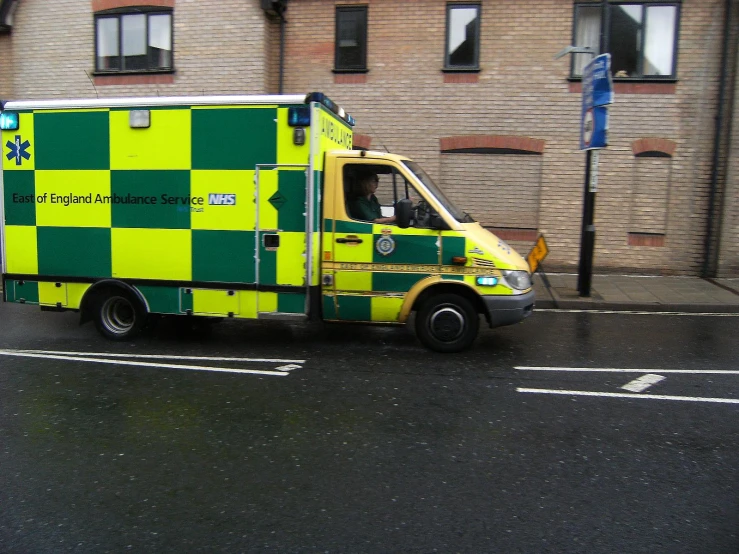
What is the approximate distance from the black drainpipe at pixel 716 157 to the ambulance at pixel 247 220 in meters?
7.52

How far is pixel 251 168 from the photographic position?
698cm

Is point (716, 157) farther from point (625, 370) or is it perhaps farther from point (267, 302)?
point (267, 302)

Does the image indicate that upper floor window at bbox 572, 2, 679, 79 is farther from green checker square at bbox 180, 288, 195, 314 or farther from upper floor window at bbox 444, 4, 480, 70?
green checker square at bbox 180, 288, 195, 314

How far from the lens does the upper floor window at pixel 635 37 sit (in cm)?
1282

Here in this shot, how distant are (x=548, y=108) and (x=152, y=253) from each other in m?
8.65

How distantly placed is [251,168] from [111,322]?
8.21 ft

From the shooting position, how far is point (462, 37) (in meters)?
13.2

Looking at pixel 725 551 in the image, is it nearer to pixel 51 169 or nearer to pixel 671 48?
pixel 51 169

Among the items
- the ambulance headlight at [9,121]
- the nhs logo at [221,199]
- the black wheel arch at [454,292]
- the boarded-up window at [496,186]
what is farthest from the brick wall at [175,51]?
the black wheel arch at [454,292]

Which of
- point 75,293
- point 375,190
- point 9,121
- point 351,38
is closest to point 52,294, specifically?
point 75,293

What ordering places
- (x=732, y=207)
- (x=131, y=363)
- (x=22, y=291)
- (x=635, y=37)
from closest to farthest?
(x=131, y=363) < (x=22, y=291) < (x=732, y=207) < (x=635, y=37)

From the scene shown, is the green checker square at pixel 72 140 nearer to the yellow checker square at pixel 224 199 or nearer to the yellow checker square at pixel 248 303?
the yellow checker square at pixel 224 199

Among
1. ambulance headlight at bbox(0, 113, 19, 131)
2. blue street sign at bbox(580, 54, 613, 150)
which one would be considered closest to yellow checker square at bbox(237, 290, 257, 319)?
ambulance headlight at bbox(0, 113, 19, 131)

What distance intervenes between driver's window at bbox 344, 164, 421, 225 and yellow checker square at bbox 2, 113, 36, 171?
3534 millimetres
